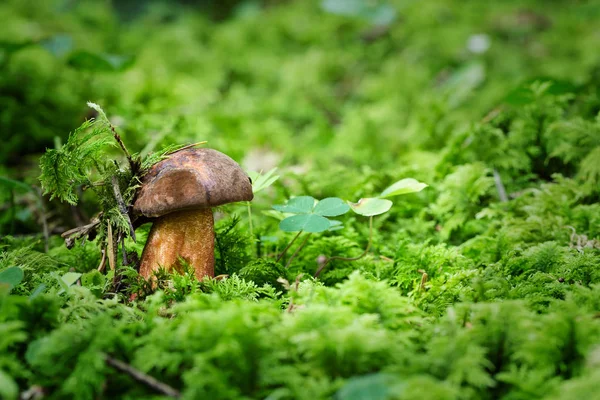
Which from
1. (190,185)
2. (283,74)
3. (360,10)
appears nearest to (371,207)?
(190,185)

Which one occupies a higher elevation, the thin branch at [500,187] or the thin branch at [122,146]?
the thin branch at [122,146]

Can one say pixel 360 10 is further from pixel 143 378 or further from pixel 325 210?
pixel 143 378

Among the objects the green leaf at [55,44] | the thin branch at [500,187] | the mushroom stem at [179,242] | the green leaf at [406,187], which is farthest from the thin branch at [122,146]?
the green leaf at [55,44]

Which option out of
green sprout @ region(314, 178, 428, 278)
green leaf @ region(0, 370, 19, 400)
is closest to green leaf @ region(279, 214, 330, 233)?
green sprout @ region(314, 178, 428, 278)

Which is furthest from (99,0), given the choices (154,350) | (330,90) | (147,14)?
(154,350)

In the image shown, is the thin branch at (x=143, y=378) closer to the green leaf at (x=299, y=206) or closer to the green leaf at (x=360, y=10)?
the green leaf at (x=299, y=206)

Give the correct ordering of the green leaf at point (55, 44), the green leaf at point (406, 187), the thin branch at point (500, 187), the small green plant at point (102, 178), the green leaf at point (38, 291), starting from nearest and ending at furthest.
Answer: the green leaf at point (38, 291), the small green plant at point (102, 178), the green leaf at point (406, 187), the thin branch at point (500, 187), the green leaf at point (55, 44)

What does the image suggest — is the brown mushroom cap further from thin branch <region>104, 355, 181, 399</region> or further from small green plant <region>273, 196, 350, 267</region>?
thin branch <region>104, 355, 181, 399</region>
